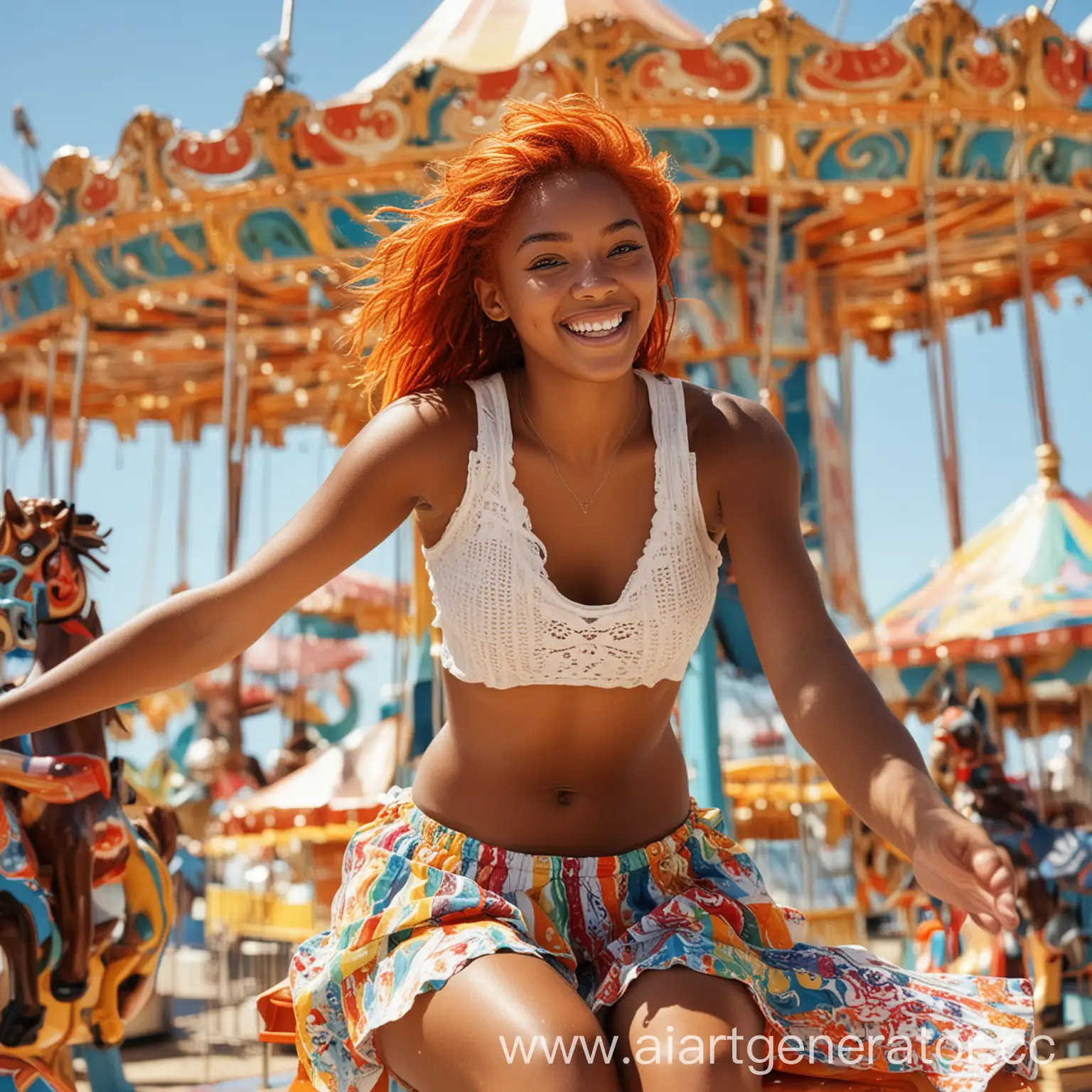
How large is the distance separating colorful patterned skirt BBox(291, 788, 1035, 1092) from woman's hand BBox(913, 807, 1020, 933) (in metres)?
0.33

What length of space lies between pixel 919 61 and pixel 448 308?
6139 millimetres

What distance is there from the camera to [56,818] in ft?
14.0

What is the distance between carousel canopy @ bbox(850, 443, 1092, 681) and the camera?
8367 mm

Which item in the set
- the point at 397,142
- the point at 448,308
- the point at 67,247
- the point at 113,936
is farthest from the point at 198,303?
the point at 448,308

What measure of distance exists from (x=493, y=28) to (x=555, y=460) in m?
7.55

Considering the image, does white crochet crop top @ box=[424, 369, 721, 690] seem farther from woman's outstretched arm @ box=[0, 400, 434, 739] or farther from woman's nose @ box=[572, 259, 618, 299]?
woman's nose @ box=[572, 259, 618, 299]

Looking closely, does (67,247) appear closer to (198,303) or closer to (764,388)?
(198,303)

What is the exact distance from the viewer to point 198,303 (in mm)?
11070

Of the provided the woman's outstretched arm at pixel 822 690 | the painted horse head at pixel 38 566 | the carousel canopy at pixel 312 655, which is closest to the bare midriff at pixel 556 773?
the woman's outstretched arm at pixel 822 690

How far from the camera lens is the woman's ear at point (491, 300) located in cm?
246

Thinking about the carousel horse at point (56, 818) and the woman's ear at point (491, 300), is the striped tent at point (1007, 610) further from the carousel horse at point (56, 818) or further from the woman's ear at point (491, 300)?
the woman's ear at point (491, 300)

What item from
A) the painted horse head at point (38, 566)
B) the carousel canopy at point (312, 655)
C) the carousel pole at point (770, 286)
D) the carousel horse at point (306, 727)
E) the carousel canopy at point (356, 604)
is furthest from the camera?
the carousel canopy at point (312, 655)

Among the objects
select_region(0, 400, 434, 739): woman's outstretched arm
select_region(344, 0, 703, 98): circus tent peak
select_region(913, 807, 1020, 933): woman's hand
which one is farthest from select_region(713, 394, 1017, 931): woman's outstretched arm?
select_region(344, 0, 703, 98): circus tent peak

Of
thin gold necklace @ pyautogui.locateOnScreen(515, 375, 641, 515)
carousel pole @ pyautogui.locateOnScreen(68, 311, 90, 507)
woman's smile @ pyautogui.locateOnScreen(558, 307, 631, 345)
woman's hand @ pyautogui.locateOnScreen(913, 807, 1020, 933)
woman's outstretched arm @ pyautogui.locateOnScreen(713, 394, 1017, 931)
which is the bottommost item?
woman's hand @ pyautogui.locateOnScreen(913, 807, 1020, 933)
